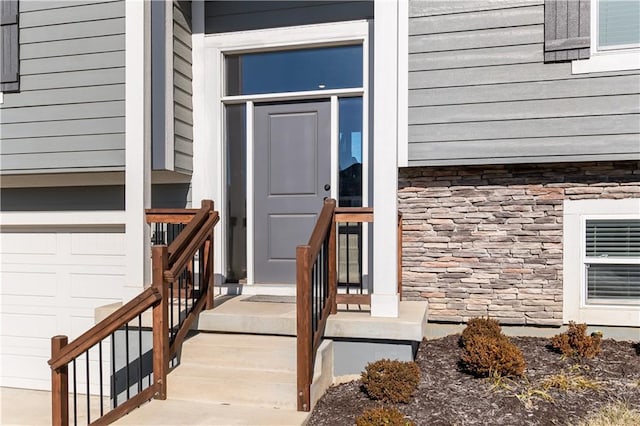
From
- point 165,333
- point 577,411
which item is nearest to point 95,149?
point 165,333

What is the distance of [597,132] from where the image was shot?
151 inches

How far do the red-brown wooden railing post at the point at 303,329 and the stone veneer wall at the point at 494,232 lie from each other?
180 centimetres

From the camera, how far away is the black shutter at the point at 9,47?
4.71 metres

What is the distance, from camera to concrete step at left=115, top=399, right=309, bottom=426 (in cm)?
261

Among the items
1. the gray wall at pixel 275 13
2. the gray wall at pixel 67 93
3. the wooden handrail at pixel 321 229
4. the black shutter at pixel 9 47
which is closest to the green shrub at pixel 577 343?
the wooden handrail at pixel 321 229

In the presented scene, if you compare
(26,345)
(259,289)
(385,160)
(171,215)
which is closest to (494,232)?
(385,160)

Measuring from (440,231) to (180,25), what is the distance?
313cm

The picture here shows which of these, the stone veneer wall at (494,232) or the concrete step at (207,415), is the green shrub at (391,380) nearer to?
the concrete step at (207,415)

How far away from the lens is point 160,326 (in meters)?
2.91

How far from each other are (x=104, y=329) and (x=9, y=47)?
3.69m

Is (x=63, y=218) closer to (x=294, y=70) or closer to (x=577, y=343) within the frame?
(x=294, y=70)

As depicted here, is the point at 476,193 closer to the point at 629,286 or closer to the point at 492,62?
the point at 492,62

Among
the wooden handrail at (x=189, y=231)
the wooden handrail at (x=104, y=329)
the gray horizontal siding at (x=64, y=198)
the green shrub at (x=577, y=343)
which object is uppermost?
the gray horizontal siding at (x=64, y=198)

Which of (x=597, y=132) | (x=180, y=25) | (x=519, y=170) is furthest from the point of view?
(x=180, y=25)
